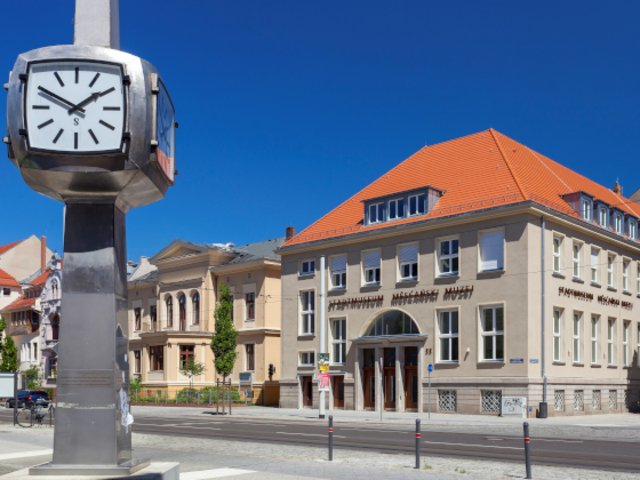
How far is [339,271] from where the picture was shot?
4994cm

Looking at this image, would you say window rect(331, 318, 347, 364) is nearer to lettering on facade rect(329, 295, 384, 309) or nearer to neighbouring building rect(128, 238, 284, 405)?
lettering on facade rect(329, 295, 384, 309)

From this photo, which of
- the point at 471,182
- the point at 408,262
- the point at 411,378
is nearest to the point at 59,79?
the point at 408,262

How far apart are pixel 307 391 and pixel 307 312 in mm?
4612

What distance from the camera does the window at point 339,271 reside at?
4966 cm

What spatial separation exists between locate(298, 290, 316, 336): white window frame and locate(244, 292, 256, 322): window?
8.84 metres

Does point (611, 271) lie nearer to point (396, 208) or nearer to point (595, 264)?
point (595, 264)

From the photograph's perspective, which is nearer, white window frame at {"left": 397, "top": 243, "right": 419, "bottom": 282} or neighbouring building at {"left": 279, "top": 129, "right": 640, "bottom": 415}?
neighbouring building at {"left": 279, "top": 129, "right": 640, "bottom": 415}

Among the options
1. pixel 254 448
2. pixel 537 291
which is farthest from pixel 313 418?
pixel 254 448

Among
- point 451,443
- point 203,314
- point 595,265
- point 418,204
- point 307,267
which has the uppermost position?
point 418,204

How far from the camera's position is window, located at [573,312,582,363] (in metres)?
43.9

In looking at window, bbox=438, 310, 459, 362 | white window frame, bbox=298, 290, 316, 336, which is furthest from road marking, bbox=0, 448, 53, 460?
white window frame, bbox=298, 290, 316, 336

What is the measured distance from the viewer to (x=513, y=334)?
134 ft

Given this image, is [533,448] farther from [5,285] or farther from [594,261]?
[5,285]

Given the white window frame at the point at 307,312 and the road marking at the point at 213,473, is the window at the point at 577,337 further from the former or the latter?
the road marking at the point at 213,473
